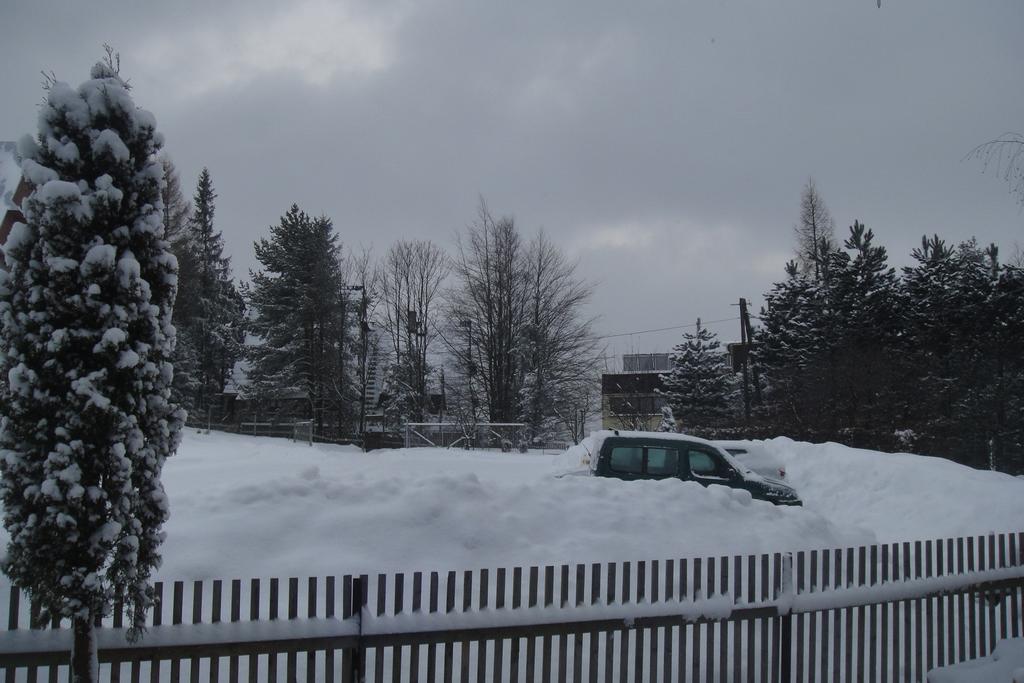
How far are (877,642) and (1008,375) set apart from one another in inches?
907

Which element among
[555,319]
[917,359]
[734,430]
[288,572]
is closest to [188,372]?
[555,319]

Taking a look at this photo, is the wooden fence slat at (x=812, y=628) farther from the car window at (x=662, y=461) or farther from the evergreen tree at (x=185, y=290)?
the evergreen tree at (x=185, y=290)

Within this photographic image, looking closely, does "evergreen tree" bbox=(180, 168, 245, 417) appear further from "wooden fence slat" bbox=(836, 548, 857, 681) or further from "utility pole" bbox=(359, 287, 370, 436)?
"wooden fence slat" bbox=(836, 548, 857, 681)

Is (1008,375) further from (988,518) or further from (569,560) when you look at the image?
(569,560)

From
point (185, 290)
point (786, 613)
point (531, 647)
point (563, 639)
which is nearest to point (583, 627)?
point (563, 639)

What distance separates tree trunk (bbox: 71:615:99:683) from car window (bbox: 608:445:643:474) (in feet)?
32.0

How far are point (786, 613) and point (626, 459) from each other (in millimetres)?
7371

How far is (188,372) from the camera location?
1762 inches

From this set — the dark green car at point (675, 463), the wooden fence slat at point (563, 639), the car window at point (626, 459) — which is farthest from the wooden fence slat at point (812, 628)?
the car window at point (626, 459)

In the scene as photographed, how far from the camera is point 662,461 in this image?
12.9 metres

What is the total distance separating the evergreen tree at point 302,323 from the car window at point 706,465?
3413 cm

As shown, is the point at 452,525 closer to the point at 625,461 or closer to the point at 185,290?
the point at 625,461

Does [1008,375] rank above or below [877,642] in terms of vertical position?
above

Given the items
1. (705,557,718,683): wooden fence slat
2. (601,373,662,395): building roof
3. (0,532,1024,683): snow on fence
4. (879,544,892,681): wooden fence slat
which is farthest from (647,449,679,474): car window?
(601,373,662,395): building roof
